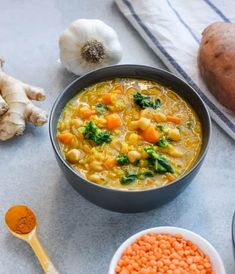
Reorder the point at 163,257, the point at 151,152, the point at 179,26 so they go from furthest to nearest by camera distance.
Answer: the point at 179,26 < the point at 151,152 < the point at 163,257

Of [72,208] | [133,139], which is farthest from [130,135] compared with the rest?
[72,208]

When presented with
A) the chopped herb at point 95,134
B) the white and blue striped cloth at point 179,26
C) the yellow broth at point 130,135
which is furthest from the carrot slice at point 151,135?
the white and blue striped cloth at point 179,26

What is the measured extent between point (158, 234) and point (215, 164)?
373mm

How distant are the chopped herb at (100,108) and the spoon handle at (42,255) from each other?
15.7 inches

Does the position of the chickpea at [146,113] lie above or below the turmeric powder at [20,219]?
above

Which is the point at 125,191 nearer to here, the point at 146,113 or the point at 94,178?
the point at 94,178

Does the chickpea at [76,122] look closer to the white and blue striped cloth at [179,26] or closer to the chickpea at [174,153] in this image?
the chickpea at [174,153]

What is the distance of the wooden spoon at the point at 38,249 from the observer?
1362 millimetres

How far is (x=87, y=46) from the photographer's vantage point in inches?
71.2

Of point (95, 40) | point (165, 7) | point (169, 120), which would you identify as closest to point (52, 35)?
point (95, 40)

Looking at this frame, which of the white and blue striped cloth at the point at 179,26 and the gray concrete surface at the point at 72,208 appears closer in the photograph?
the gray concrete surface at the point at 72,208

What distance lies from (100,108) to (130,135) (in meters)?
0.14

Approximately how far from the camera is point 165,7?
6.73 feet

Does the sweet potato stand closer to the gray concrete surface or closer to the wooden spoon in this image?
the gray concrete surface
